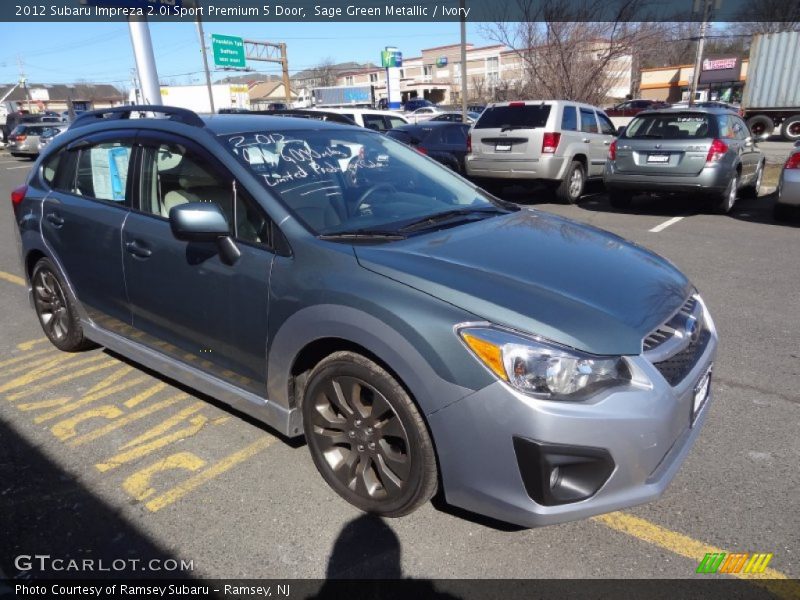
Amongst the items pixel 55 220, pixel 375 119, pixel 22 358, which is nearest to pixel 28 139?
pixel 375 119

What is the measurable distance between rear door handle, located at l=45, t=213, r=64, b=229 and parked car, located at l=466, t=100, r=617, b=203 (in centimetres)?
810

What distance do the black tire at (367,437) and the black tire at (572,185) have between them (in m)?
9.01

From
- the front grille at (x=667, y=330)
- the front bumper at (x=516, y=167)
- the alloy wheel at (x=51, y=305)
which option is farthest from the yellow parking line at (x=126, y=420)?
the front bumper at (x=516, y=167)

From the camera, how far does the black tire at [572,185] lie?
10602mm

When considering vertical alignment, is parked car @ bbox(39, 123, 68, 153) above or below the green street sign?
below

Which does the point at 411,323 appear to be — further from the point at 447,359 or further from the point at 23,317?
the point at 23,317

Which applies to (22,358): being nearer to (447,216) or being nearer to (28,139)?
(447,216)

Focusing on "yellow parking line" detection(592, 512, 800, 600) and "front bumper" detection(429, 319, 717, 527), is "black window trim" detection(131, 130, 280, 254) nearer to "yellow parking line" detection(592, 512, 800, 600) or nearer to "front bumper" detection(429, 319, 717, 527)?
"front bumper" detection(429, 319, 717, 527)

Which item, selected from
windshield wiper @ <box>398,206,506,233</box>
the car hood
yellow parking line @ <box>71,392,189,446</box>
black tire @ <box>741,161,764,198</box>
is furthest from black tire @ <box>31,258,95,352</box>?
Answer: black tire @ <box>741,161,764,198</box>

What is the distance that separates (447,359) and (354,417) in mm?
621

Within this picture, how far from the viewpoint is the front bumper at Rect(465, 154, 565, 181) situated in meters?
10.2

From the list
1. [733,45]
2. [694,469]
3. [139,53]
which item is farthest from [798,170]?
[733,45]

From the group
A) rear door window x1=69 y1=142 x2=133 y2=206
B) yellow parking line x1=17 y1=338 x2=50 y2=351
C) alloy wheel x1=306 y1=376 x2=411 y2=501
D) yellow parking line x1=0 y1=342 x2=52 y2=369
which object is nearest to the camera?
alloy wheel x1=306 y1=376 x2=411 y2=501

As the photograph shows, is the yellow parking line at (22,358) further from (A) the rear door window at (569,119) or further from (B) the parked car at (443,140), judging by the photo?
(B) the parked car at (443,140)
